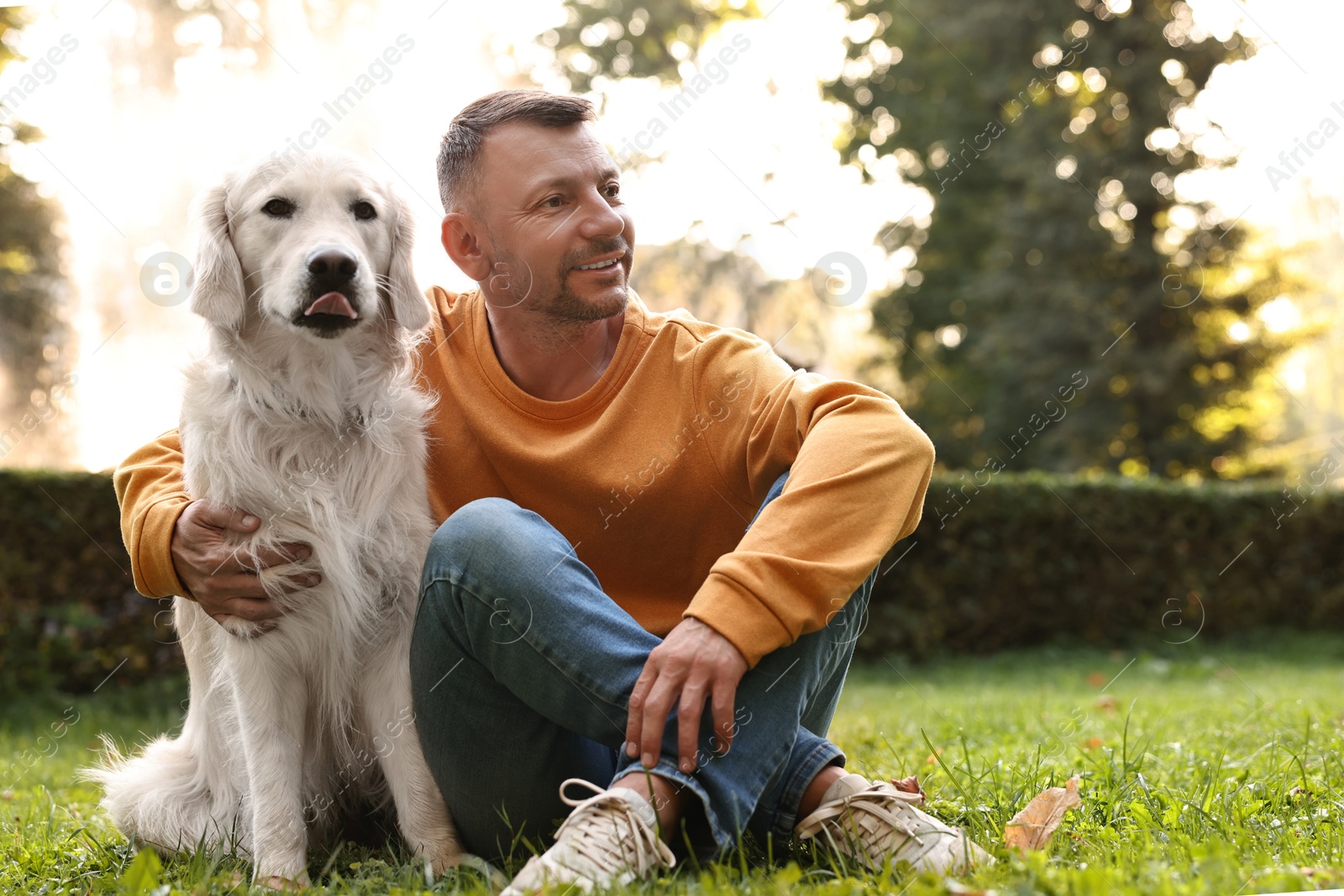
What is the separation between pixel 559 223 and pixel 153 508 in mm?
1107

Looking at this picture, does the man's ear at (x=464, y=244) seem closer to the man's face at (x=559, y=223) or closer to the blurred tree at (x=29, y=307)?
the man's face at (x=559, y=223)

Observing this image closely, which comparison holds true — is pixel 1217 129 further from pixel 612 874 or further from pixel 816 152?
pixel 612 874

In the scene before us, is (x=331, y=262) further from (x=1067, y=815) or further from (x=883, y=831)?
(x=1067, y=815)

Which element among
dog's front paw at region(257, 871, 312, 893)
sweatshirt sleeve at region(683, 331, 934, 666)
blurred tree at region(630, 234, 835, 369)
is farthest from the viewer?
blurred tree at region(630, 234, 835, 369)

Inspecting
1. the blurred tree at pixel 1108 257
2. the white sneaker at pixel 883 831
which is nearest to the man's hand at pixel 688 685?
the white sneaker at pixel 883 831

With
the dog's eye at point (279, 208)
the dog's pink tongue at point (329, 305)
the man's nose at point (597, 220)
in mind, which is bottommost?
the dog's pink tongue at point (329, 305)

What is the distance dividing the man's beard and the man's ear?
13 centimetres

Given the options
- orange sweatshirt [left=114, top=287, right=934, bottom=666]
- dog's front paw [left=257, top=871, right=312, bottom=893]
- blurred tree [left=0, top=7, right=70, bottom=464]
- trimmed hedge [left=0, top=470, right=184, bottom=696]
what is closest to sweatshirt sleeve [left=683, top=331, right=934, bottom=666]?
orange sweatshirt [left=114, top=287, right=934, bottom=666]

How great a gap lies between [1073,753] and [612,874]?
6.40 ft

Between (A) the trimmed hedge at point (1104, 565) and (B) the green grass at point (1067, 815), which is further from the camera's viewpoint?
(A) the trimmed hedge at point (1104, 565)

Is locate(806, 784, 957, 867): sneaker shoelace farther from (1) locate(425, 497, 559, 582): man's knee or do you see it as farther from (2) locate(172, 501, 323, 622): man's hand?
(2) locate(172, 501, 323, 622): man's hand

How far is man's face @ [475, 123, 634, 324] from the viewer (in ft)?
8.09

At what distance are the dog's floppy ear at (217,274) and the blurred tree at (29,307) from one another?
12378mm

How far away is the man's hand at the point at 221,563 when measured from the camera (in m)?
2.15
